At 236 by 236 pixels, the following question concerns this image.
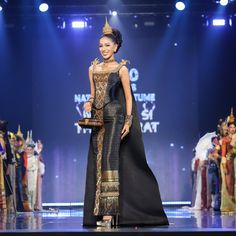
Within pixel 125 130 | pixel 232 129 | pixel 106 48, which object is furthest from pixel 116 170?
pixel 232 129

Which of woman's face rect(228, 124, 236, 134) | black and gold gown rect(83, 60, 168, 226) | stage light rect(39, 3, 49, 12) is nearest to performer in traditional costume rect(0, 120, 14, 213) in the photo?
woman's face rect(228, 124, 236, 134)

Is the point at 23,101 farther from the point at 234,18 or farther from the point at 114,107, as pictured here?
the point at 114,107

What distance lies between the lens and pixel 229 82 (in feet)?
55.8

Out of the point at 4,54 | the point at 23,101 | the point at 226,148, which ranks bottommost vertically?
the point at 226,148

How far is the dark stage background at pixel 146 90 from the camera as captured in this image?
55.7 ft

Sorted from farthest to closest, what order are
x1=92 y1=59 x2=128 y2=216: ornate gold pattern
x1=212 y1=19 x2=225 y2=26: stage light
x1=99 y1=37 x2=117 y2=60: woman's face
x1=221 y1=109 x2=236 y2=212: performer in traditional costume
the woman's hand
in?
x1=212 y1=19 x2=225 y2=26: stage light, x1=221 y1=109 x2=236 y2=212: performer in traditional costume, x1=99 y1=37 x2=117 y2=60: woman's face, the woman's hand, x1=92 y1=59 x2=128 y2=216: ornate gold pattern

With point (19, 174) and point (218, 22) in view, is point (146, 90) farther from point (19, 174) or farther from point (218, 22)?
point (19, 174)

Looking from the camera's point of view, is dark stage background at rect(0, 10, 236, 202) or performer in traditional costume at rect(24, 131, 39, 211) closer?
performer in traditional costume at rect(24, 131, 39, 211)

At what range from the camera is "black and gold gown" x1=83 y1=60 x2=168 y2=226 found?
18.3ft

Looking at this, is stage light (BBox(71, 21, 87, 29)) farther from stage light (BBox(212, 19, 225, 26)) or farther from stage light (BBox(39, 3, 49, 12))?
stage light (BBox(212, 19, 225, 26))

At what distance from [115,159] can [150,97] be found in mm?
11373

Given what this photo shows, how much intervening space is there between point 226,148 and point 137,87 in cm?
628

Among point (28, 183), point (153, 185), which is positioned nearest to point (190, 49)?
point (28, 183)

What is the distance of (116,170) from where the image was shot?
5.57m
